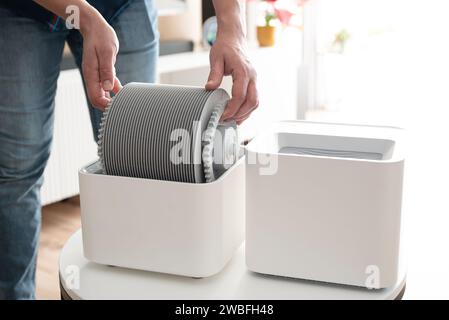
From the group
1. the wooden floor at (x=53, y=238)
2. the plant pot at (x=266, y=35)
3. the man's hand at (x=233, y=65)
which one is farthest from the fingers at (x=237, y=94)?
the plant pot at (x=266, y=35)

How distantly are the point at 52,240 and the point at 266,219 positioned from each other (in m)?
1.72

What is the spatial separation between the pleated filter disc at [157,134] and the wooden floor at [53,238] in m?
1.24

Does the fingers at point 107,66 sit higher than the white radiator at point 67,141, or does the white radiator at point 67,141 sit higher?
the fingers at point 107,66

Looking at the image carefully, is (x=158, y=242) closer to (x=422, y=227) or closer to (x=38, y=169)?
(x=38, y=169)

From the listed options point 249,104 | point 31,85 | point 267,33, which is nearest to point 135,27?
point 31,85

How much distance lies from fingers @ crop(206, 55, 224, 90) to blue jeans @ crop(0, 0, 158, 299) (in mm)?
356

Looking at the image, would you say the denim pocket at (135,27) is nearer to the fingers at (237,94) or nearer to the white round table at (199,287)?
the fingers at (237,94)

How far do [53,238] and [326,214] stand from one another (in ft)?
5.88

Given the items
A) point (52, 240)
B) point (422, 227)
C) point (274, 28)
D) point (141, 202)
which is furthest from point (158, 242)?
point (274, 28)

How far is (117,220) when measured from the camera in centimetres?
91

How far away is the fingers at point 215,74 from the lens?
93 centimetres

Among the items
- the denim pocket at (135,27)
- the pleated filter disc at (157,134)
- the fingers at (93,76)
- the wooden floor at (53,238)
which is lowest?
the wooden floor at (53,238)

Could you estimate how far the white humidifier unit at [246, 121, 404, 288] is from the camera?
829 millimetres

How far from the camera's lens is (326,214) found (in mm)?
856
